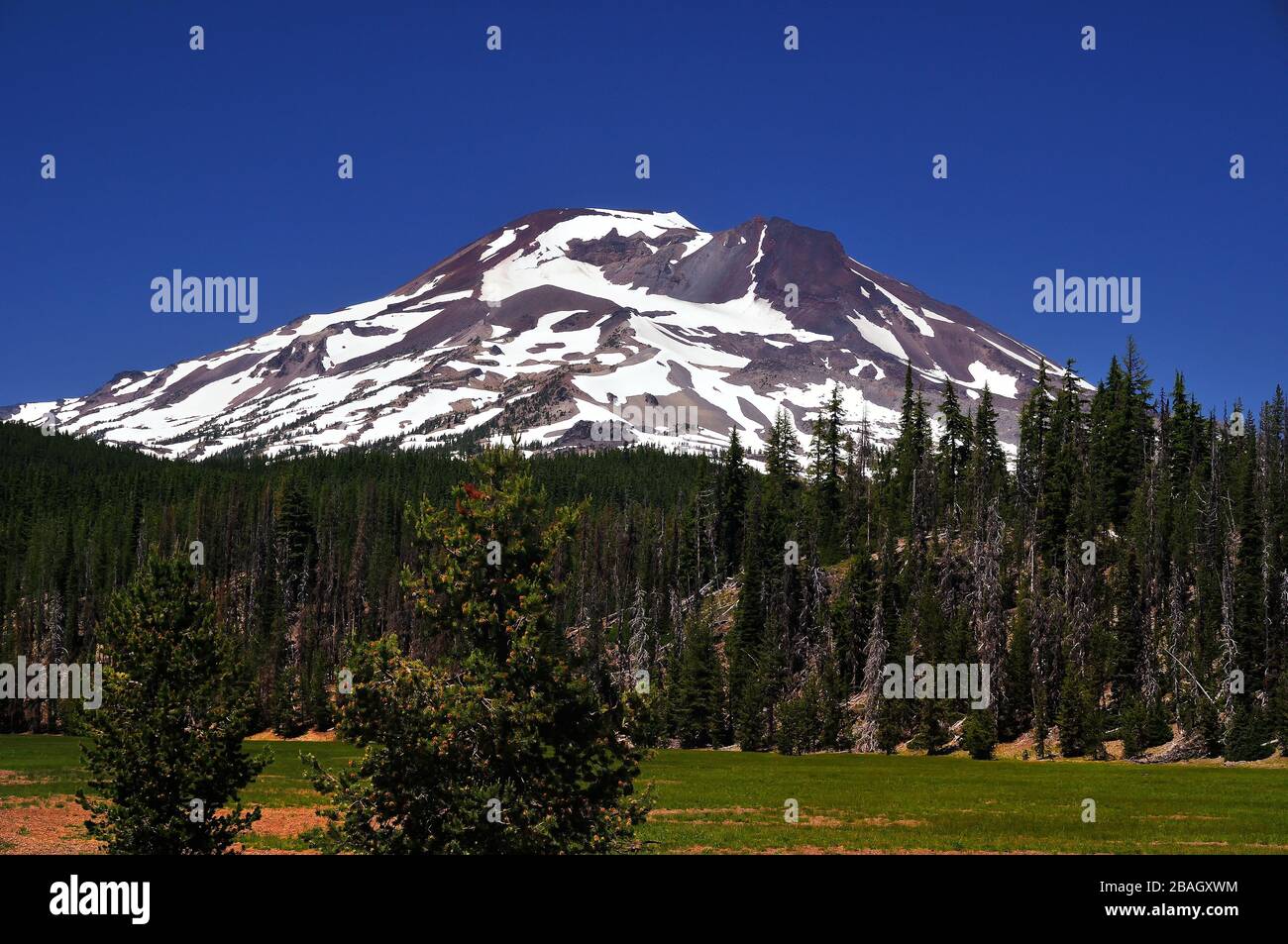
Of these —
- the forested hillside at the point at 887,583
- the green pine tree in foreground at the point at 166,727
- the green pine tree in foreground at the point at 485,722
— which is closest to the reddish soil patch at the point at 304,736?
the forested hillside at the point at 887,583

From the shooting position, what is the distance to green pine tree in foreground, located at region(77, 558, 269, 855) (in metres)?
23.3

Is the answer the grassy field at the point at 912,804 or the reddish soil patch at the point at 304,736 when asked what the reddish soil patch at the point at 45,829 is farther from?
the reddish soil patch at the point at 304,736

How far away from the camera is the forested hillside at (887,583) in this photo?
76438 mm

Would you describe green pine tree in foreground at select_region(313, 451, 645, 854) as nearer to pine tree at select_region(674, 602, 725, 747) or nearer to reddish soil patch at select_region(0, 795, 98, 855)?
reddish soil patch at select_region(0, 795, 98, 855)

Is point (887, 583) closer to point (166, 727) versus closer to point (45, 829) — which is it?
point (45, 829)

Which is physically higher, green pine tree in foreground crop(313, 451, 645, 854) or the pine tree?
green pine tree in foreground crop(313, 451, 645, 854)

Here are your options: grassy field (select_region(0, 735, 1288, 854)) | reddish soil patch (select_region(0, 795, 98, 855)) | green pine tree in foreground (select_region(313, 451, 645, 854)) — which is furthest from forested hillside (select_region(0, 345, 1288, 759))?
green pine tree in foreground (select_region(313, 451, 645, 854))

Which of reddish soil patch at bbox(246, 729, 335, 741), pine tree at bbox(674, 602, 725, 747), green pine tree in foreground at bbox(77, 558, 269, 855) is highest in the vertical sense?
green pine tree in foreground at bbox(77, 558, 269, 855)

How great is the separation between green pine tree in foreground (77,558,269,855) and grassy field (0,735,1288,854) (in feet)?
4.34

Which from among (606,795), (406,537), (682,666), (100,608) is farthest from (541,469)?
(606,795)

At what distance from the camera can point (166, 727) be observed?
929 inches

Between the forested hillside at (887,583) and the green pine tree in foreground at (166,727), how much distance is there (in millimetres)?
26697

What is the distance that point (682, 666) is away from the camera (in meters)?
94.1
